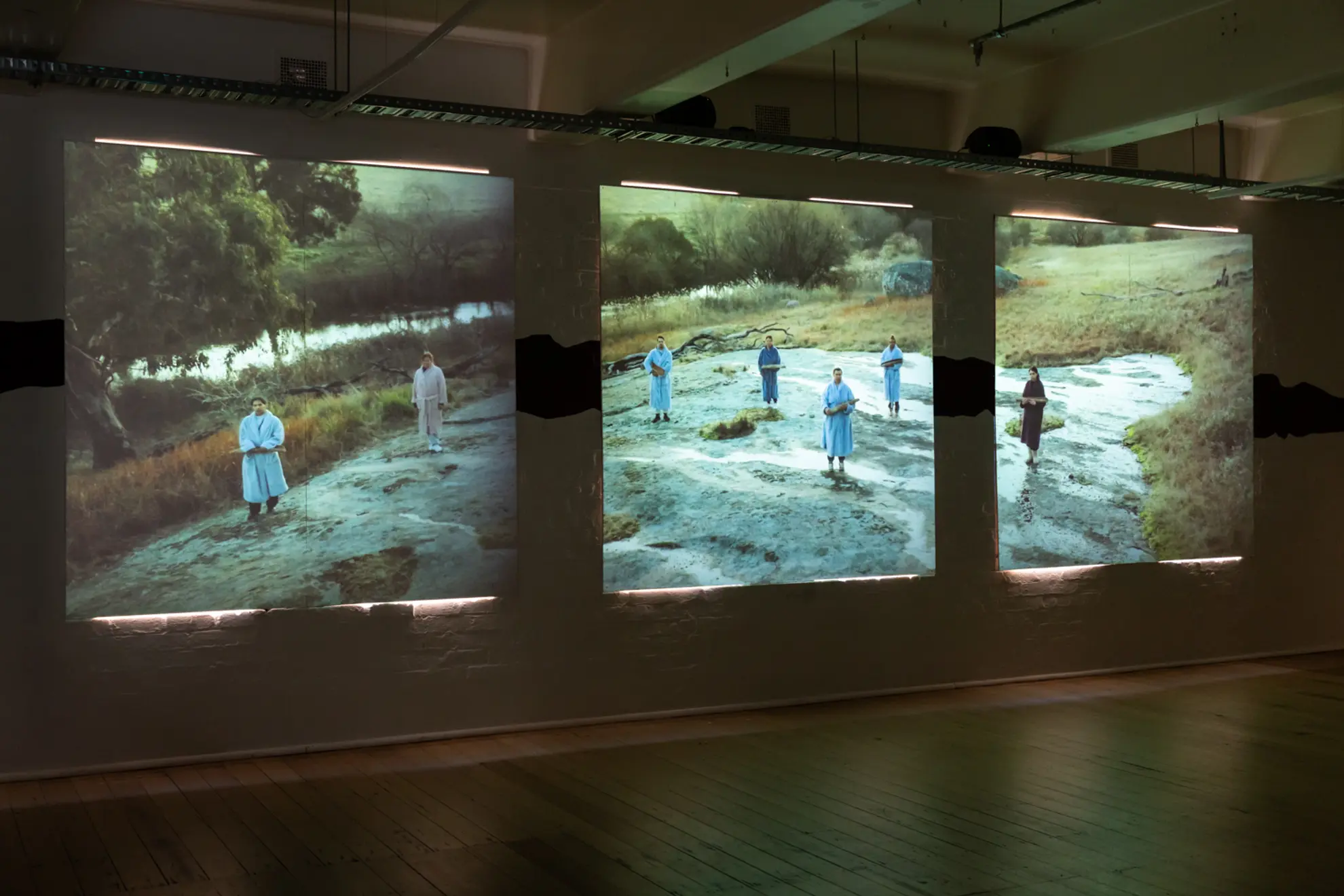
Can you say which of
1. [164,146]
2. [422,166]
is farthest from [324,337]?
[164,146]

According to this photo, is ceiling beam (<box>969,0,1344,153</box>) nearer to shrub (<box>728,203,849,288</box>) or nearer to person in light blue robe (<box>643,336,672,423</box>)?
shrub (<box>728,203,849,288</box>)

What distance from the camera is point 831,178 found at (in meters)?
7.71

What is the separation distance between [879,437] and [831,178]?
5.39 ft

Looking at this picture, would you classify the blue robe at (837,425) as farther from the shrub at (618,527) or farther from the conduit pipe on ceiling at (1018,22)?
the conduit pipe on ceiling at (1018,22)

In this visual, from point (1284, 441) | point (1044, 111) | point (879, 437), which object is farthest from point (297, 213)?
point (1284, 441)

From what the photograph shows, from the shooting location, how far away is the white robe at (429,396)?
259 inches

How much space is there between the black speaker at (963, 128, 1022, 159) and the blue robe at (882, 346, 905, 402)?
1.31m

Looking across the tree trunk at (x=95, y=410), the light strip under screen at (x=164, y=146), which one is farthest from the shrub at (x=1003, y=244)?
the tree trunk at (x=95, y=410)

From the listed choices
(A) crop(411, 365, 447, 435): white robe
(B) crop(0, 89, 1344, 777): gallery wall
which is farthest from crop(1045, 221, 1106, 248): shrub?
(A) crop(411, 365, 447, 435): white robe

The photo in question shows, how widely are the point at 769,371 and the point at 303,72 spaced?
3091mm

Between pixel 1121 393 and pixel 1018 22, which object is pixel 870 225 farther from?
pixel 1121 393

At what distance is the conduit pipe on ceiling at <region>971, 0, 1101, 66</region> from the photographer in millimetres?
6168

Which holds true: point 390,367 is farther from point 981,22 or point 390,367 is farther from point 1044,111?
point 1044,111

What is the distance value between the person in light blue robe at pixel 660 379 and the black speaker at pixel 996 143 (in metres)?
2.23
